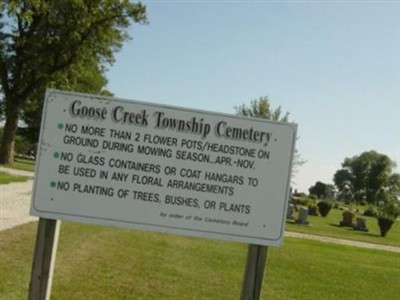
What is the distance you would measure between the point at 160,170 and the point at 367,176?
14061 cm

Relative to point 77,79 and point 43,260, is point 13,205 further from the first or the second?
point 77,79

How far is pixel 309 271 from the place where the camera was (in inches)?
504

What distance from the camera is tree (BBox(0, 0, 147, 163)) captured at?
133 feet

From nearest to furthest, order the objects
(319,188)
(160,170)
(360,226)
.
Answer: (160,170)
(360,226)
(319,188)

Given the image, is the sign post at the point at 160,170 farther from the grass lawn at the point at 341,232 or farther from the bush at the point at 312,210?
the bush at the point at 312,210

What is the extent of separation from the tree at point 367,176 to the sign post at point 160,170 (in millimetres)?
130718

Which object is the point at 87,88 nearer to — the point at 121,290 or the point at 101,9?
the point at 101,9

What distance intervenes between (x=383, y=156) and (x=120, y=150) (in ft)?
465

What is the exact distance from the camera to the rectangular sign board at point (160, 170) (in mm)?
4840

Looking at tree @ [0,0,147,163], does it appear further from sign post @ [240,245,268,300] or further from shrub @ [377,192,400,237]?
sign post @ [240,245,268,300]

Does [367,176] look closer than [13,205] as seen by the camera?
No

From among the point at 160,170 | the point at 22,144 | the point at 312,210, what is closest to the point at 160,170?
the point at 160,170

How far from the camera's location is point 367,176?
140m

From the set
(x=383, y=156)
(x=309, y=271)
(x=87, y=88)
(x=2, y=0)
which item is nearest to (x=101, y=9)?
(x=87, y=88)
